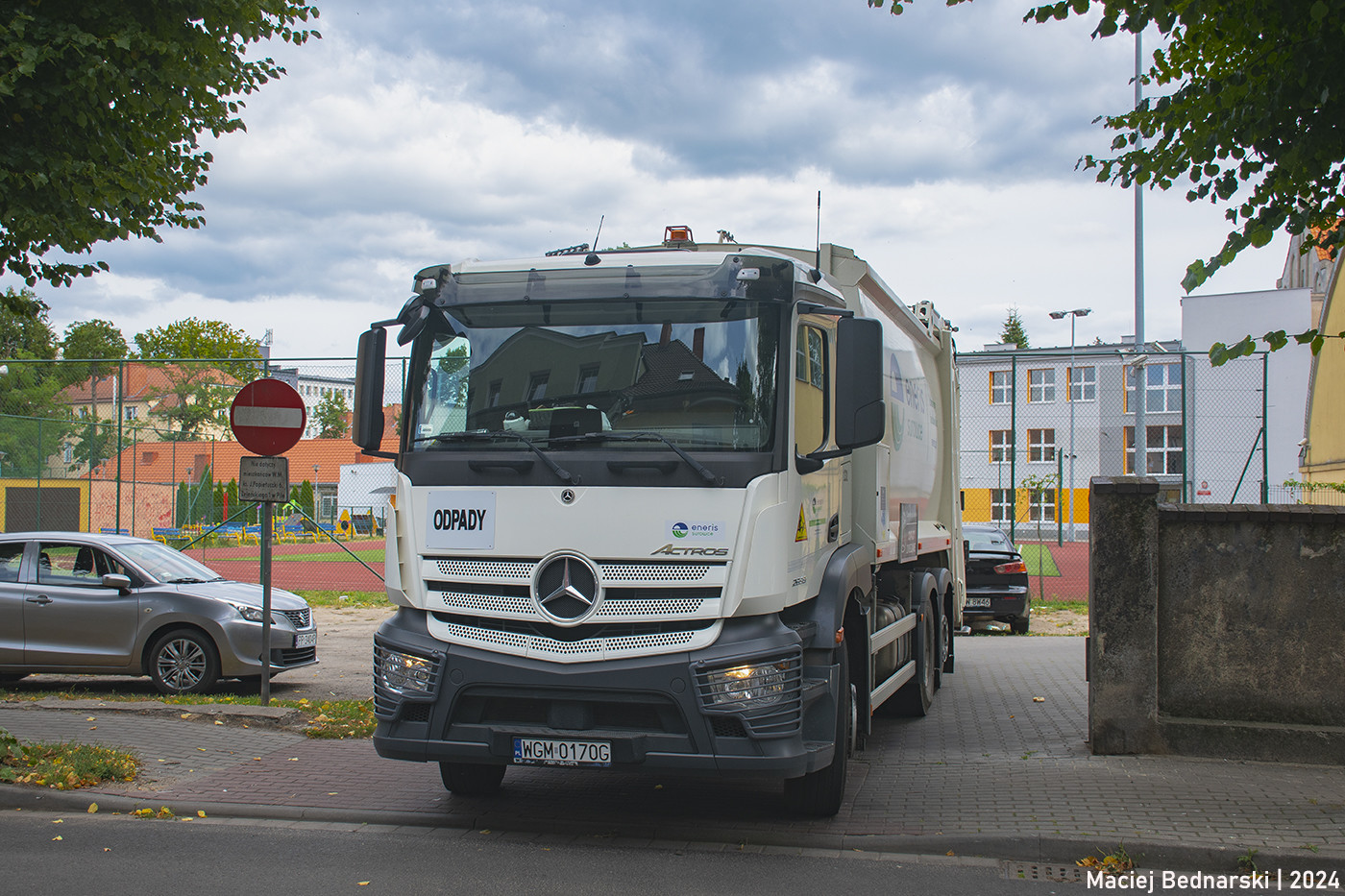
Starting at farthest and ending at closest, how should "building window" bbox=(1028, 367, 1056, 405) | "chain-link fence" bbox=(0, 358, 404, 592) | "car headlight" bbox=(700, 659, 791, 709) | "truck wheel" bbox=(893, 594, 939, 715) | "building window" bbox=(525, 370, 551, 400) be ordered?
"chain-link fence" bbox=(0, 358, 404, 592)
"building window" bbox=(1028, 367, 1056, 405)
"truck wheel" bbox=(893, 594, 939, 715)
"building window" bbox=(525, 370, 551, 400)
"car headlight" bbox=(700, 659, 791, 709)

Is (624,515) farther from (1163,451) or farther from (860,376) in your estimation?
(1163,451)

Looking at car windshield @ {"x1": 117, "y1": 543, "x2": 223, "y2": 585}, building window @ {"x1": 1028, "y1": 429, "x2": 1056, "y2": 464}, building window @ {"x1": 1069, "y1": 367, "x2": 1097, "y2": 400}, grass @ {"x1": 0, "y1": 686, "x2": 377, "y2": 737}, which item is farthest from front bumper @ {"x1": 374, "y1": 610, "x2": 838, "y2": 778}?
building window @ {"x1": 1069, "y1": 367, "x2": 1097, "y2": 400}

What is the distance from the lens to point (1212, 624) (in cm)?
754

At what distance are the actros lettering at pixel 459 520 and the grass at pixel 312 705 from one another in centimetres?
358

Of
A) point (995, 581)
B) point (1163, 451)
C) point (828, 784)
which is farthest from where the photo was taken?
point (995, 581)

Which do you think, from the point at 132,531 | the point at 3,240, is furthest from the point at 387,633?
the point at 132,531

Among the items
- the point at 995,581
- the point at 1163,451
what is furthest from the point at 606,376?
the point at 1163,451

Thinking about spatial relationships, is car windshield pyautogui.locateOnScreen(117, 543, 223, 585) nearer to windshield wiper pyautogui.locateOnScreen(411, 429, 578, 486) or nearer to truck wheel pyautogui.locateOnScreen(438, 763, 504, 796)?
truck wheel pyautogui.locateOnScreen(438, 763, 504, 796)

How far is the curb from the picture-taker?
545 centimetres

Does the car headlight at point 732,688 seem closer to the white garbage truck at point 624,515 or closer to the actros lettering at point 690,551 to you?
the white garbage truck at point 624,515

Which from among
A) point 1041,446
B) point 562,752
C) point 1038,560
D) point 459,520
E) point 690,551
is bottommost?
point 1038,560

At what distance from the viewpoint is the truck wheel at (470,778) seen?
22.3 feet

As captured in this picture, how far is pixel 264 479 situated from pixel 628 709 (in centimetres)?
547

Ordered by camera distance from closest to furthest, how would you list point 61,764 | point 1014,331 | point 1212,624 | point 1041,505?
point 61,764 → point 1212,624 → point 1041,505 → point 1014,331
